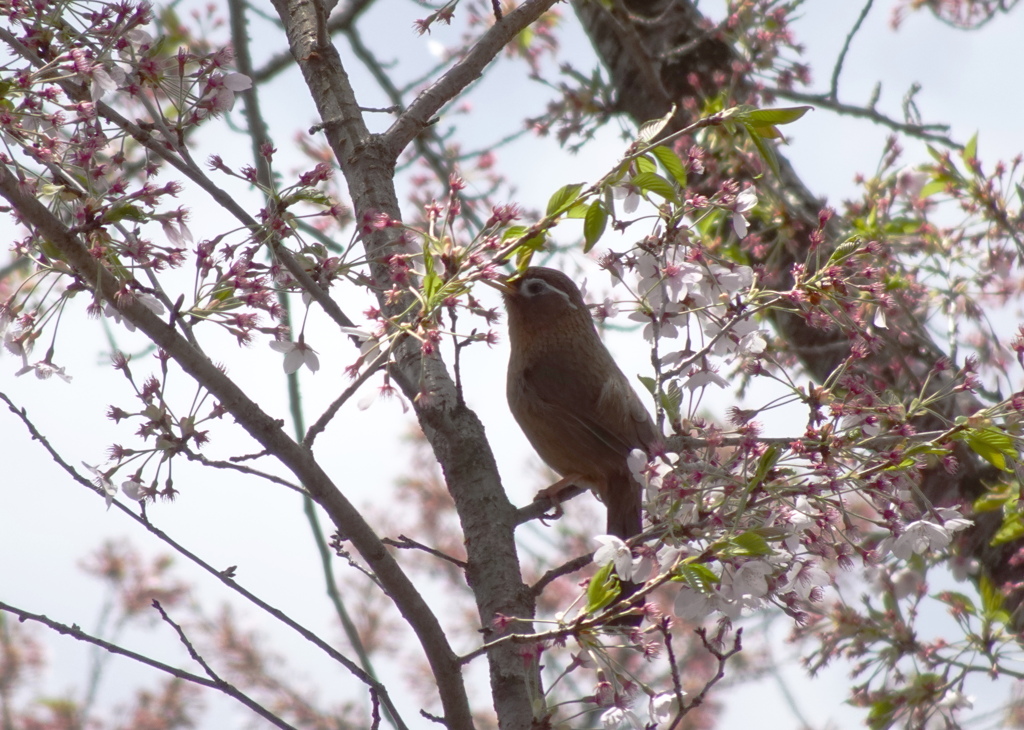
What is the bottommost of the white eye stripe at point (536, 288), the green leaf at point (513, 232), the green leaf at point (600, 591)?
the green leaf at point (600, 591)

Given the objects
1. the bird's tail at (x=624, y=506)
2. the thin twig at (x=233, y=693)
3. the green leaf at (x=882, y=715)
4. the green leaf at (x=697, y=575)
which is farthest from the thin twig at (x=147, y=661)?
the green leaf at (x=882, y=715)

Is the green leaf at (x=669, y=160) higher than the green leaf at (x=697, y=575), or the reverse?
the green leaf at (x=669, y=160)

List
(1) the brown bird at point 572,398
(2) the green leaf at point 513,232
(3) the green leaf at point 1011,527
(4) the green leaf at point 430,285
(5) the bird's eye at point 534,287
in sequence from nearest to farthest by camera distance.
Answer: (4) the green leaf at point 430,285 < (2) the green leaf at point 513,232 < (3) the green leaf at point 1011,527 < (1) the brown bird at point 572,398 < (5) the bird's eye at point 534,287

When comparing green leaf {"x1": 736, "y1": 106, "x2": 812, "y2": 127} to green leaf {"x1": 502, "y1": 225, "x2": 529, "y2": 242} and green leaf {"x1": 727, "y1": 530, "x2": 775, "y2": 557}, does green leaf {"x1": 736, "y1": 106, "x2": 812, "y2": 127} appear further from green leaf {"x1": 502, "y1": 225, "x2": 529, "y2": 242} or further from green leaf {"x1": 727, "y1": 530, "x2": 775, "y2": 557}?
green leaf {"x1": 727, "y1": 530, "x2": 775, "y2": 557}

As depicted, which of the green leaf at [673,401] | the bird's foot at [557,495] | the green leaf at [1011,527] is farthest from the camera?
the green leaf at [1011,527]

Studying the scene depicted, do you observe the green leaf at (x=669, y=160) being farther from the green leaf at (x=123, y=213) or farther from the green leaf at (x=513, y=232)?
the green leaf at (x=123, y=213)

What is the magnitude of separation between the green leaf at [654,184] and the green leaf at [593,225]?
0.35 ft

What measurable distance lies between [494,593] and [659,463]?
2.30 ft

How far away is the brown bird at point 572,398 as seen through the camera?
4434mm

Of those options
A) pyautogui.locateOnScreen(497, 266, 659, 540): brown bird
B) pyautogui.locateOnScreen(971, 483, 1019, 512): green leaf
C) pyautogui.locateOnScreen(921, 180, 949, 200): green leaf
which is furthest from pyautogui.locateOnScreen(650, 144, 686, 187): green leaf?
pyautogui.locateOnScreen(921, 180, 949, 200): green leaf

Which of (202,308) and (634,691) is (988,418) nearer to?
(634,691)

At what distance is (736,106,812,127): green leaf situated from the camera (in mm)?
2547

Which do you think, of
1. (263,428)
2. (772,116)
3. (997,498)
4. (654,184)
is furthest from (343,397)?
(997,498)

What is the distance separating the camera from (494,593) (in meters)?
2.89
